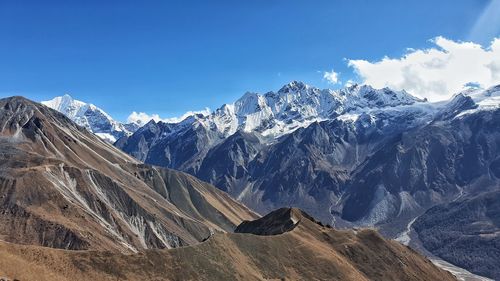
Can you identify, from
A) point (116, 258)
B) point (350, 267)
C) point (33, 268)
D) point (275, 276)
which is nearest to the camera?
point (33, 268)

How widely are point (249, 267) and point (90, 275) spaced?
50.4 meters

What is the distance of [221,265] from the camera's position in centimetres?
15988

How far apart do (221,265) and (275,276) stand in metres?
19.4

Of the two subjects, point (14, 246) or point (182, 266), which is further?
point (182, 266)

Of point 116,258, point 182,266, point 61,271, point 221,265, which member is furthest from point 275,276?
point 61,271

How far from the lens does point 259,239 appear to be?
605 ft

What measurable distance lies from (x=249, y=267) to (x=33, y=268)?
63.6m

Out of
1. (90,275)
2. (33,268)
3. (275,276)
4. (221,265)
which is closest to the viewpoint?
(33,268)

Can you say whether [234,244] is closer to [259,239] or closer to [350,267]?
[259,239]

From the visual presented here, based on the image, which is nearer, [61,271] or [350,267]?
[61,271]

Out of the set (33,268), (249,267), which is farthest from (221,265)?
(33,268)

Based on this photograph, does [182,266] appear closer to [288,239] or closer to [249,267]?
[249,267]

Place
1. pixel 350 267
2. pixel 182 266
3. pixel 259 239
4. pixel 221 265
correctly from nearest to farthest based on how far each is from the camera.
A: pixel 182 266 < pixel 221 265 < pixel 259 239 < pixel 350 267

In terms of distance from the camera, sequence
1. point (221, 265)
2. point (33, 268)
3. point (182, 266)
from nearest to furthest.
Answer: point (33, 268) → point (182, 266) → point (221, 265)
